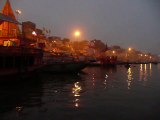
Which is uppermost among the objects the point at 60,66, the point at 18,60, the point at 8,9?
the point at 8,9

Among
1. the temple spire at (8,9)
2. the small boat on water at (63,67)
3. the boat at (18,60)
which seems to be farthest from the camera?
the temple spire at (8,9)

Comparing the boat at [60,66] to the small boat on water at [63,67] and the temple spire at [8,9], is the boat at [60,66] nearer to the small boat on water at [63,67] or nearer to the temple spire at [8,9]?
the small boat on water at [63,67]

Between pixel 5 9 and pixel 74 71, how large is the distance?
2464cm

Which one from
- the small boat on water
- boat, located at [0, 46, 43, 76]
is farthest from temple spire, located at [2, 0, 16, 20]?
boat, located at [0, 46, 43, 76]

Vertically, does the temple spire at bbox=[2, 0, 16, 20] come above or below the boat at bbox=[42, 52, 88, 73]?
above

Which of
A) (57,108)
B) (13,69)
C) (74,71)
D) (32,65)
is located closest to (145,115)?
(57,108)

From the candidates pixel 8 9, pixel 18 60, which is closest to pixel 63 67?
pixel 18 60

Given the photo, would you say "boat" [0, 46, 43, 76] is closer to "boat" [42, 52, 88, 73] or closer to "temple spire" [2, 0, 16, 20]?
"boat" [42, 52, 88, 73]

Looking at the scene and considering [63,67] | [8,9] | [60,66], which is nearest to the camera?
[60,66]

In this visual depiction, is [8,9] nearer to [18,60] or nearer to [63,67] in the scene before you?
[63,67]

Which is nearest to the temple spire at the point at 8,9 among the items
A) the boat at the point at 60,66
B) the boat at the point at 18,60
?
the boat at the point at 60,66

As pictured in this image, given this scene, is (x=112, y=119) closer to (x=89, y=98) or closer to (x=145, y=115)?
(x=145, y=115)

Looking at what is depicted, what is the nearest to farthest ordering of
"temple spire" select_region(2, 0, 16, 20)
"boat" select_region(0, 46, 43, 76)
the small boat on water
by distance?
"boat" select_region(0, 46, 43, 76), the small boat on water, "temple spire" select_region(2, 0, 16, 20)

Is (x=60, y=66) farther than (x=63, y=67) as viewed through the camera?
No
